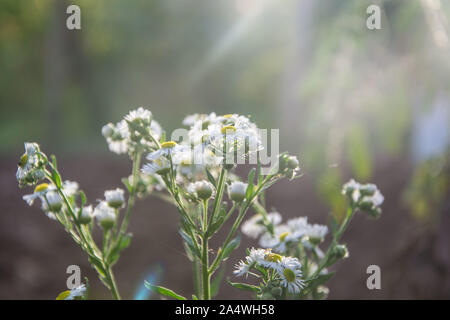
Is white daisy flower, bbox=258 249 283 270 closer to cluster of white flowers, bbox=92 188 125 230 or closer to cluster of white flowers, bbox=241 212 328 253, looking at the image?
cluster of white flowers, bbox=241 212 328 253

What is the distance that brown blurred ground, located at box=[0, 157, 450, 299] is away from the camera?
166cm

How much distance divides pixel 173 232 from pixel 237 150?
249 cm

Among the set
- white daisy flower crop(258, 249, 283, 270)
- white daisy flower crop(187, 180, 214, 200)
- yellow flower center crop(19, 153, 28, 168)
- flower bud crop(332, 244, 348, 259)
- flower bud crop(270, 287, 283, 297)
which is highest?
yellow flower center crop(19, 153, 28, 168)

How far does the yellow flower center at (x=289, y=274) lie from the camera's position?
80 centimetres

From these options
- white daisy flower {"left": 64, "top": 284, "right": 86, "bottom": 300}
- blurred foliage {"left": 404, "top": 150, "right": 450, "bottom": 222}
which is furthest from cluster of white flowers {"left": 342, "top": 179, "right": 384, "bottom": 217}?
blurred foliage {"left": 404, "top": 150, "right": 450, "bottom": 222}

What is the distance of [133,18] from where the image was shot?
9469mm

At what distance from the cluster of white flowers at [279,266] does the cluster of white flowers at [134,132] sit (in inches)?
11.8

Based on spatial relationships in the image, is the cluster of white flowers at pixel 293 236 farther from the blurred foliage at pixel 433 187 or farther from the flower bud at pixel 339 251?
the blurred foliage at pixel 433 187

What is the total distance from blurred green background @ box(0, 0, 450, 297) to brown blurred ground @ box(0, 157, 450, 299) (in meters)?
0.11

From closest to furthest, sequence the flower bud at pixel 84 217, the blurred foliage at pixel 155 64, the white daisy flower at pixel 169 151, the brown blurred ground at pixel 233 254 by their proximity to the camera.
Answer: the white daisy flower at pixel 169 151, the flower bud at pixel 84 217, the brown blurred ground at pixel 233 254, the blurred foliage at pixel 155 64

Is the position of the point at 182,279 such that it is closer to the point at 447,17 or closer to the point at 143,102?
the point at 447,17

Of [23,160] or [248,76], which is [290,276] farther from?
[248,76]

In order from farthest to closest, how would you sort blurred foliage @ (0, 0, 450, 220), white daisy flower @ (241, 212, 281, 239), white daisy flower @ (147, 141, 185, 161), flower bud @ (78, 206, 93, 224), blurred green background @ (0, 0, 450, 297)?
blurred foliage @ (0, 0, 450, 220) → blurred green background @ (0, 0, 450, 297) → white daisy flower @ (241, 212, 281, 239) → flower bud @ (78, 206, 93, 224) → white daisy flower @ (147, 141, 185, 161)

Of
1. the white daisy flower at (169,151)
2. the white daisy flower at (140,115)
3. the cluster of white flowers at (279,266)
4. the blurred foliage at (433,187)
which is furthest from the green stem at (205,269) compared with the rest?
the blurred foliage at (433,187)
